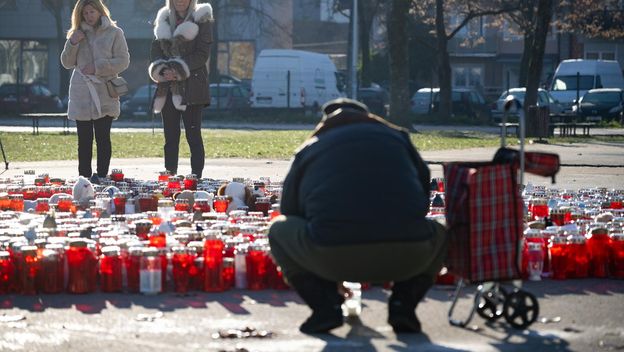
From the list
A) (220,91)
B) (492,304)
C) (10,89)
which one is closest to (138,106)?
(220,91)

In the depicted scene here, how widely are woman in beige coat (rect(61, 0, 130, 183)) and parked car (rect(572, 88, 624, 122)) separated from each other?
33.7 meters

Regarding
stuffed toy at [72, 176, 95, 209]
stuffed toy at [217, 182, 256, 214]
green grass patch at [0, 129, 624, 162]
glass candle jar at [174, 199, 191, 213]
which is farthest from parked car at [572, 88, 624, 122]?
glass candle jar at [174, 199, 191, 213]

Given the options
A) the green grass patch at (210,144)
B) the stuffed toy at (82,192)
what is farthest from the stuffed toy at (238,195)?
the green grass patch at (210,144)

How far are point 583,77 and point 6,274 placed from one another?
4766 cm

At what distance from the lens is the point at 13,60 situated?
71125mm

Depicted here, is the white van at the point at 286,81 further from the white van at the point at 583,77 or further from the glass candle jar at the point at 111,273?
the glass candle jar at the point at 111,273

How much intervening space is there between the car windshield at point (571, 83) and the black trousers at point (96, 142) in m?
39.5

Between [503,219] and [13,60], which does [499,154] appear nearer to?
[503,219]

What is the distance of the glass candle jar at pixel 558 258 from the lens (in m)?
8.99

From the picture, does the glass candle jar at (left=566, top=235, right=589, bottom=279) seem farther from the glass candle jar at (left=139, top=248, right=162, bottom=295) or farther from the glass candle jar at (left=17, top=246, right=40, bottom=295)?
the glass candle jar at (left=17, top=246, right=40, bottom=295)

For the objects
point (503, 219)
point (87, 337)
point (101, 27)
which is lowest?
point (87, 337)

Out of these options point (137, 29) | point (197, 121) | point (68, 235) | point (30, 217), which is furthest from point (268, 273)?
point (137, 29)

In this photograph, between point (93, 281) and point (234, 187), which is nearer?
point (93, 281)

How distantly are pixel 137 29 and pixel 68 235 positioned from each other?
60.0 m
